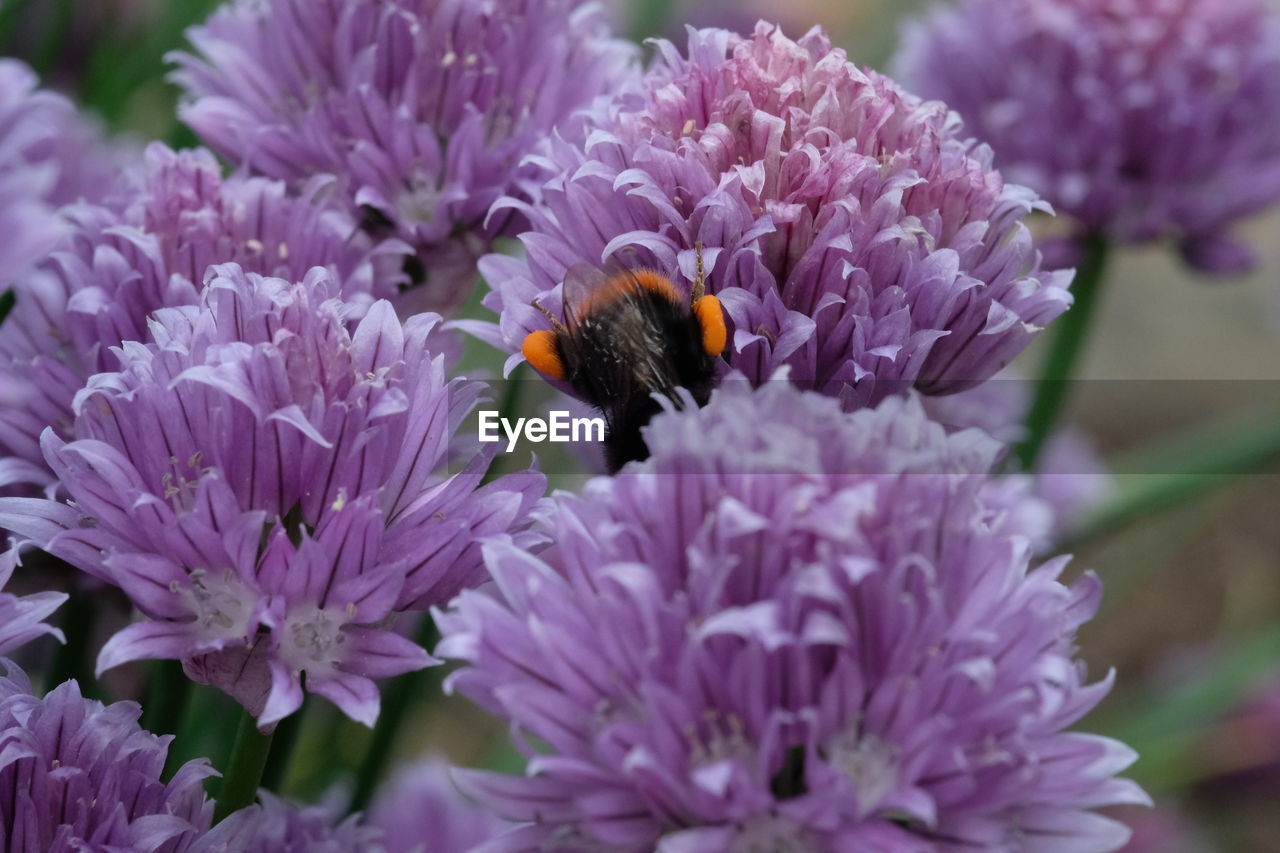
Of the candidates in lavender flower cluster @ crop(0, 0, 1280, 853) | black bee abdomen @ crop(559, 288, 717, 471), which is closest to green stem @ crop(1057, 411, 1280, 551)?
lavender flower cluster @ crop(0, 0, 1280, 853)

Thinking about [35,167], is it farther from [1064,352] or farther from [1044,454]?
[1044,454]

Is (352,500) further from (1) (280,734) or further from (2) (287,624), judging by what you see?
(1) (280,734)

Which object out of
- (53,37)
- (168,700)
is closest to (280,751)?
(168,700)

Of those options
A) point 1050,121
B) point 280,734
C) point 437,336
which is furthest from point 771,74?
point 1050,121

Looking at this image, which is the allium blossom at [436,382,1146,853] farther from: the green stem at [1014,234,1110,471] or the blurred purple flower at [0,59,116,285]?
the green stem at [1014,234,1110,471]

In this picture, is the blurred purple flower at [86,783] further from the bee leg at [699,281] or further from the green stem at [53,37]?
the green stem at [53,37]

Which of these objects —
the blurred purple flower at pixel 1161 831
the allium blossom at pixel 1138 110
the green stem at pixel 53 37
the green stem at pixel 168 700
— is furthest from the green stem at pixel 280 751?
the blurred purple flower at pixel 1161 831

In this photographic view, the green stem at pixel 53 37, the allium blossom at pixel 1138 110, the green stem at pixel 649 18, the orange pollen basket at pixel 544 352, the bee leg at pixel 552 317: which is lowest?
the orange pollen basket at pixel 544 352
